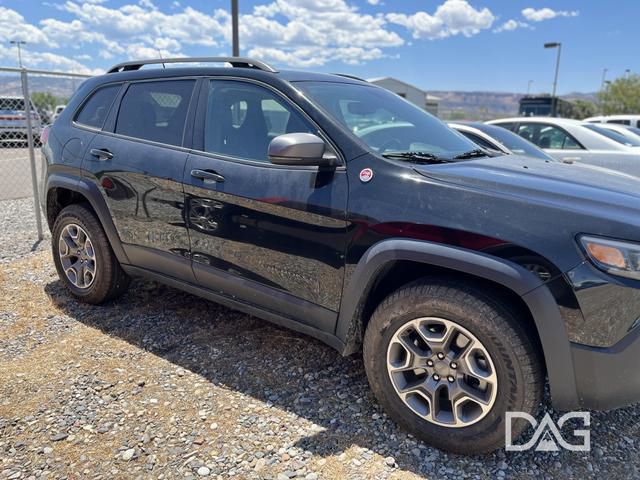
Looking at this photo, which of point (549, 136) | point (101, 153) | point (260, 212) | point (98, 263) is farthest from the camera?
point (549, 136)

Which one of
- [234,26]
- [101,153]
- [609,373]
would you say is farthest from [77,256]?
[234,26]

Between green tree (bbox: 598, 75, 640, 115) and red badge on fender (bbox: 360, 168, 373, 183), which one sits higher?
green tree (bbox: 598, 75, 640, 115)

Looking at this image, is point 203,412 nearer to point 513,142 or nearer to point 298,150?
point 298,150

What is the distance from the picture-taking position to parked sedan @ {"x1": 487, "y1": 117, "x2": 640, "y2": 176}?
25.4 feet

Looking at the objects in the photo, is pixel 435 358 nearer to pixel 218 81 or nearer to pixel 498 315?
pixel 498 315

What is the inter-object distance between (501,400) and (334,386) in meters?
1.04

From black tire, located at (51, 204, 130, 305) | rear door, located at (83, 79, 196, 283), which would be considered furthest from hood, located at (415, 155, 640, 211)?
black tire, located at (51, 204, 130, 305)

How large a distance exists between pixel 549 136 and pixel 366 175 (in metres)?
7.15

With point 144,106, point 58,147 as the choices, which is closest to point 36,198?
point 58,147

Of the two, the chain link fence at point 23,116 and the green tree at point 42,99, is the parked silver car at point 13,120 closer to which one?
the chain link fence at point 23,116

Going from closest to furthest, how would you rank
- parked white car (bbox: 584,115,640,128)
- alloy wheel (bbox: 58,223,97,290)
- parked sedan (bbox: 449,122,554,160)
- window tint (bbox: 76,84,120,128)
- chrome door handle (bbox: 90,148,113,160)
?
1. chrome door handle (bbox: 90,148,113,160)
2. window tint (bbox: 76,84,120,128)
3. alloy wheel (bbox: 58,223,97,290)
4. parked sedan (bbox: 449,122,554,160)
5. parked white car (bbox: 584,115,640,128)

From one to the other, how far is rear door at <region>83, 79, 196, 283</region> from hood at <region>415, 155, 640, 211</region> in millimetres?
1625

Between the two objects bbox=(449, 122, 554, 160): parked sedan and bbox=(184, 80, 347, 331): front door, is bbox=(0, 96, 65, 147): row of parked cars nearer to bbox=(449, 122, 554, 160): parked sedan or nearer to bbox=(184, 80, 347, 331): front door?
bbox=(184, 80, 347, 331): front door

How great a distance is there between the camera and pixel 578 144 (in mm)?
8188
